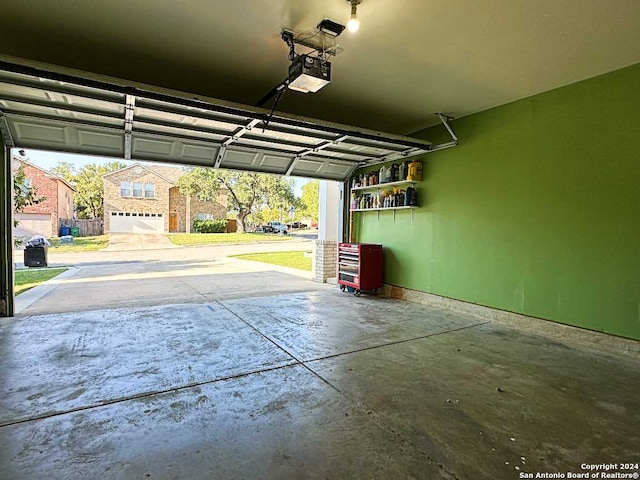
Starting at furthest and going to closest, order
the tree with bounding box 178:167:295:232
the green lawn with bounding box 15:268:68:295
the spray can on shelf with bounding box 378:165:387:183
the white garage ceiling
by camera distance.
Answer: the tree with bounding box 178:167:295:232 < the green lawn with bounding box 15:268:68:295 < the spray can on shelf with bounding box 378:165:387:183 < the white garage ceiling

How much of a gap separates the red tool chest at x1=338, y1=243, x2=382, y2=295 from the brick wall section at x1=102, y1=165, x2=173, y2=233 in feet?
78.1

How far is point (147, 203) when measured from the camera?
85.6 feet

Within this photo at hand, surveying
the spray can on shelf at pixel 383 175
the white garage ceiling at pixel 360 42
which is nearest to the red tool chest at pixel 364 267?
the spray can on shelf at pixel 383 175

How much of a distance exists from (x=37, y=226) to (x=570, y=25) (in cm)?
2626

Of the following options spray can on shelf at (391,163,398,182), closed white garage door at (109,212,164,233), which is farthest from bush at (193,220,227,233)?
spray can on shelf at (391,163,398,182)

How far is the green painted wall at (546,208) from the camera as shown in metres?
3.63

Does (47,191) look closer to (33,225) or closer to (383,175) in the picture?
(33,225)

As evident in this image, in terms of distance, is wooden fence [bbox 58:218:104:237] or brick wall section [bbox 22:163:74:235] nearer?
brick wall section [bbox 22:163:74:235]

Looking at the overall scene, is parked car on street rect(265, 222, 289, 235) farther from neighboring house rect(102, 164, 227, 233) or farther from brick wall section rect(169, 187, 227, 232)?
neighboring house rect(102, 164, 227, 233)

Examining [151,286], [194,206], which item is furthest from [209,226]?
[151,286]

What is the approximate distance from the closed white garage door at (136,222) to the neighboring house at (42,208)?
3.38 meters

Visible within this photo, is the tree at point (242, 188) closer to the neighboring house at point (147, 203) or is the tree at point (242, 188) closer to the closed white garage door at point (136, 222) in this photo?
the neighboring house at point (147, 203)

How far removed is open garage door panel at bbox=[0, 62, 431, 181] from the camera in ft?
11.6

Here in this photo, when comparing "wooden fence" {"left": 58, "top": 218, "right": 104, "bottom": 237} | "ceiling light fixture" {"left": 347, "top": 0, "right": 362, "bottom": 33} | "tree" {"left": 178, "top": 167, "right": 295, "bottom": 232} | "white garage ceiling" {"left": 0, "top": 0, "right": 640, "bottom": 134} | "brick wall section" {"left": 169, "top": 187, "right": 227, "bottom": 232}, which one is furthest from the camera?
"brick wall section" {"left": 169, "top": 187, "right": 227, "bottom": 232}
